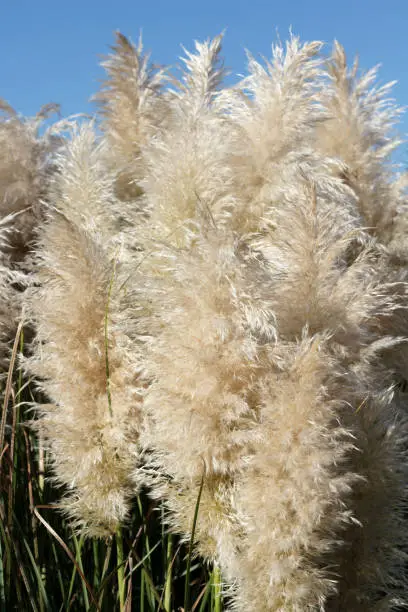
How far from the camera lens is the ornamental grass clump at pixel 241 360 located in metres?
1.81

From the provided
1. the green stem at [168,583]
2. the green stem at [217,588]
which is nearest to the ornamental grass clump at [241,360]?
the green stem at [217,588]

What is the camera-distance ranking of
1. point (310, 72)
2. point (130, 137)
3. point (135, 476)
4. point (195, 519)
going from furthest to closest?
point (130, 137)
point (310, 72)
point (135, 476)
point (195, 519)

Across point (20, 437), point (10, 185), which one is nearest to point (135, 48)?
point (10, 185)

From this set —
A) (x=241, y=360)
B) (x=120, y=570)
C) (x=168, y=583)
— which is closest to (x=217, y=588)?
(x=168, y=583)

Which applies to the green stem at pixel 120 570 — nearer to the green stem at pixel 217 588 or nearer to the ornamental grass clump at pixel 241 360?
the ornamental grass clump at pixel 241 360

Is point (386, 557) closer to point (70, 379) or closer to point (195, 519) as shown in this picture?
point (195, 519)

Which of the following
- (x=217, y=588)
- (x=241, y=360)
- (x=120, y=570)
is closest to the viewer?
(x=241, y=360)

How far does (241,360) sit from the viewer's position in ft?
5.99

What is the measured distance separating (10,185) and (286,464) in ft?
6.11

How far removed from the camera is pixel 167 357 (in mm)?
1879

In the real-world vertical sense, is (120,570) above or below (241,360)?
below

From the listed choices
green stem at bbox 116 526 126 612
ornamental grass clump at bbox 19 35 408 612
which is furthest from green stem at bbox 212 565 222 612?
green stem at bbox 116 526 126 612

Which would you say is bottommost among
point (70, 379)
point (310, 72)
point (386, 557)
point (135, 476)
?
point (386, 557)

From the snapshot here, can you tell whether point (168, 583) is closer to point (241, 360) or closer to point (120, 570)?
point (120, 570)
